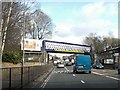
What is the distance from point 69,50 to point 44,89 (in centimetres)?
8764

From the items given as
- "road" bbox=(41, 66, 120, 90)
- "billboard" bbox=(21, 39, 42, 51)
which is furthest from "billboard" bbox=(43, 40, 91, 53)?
"road" bbox=(41, 66, 120, 90)

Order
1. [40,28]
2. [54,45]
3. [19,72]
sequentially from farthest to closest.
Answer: [54,45], [40,28], [19,72]

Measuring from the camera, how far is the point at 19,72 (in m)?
18.9

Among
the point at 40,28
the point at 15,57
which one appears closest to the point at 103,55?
A: the point at 40,28

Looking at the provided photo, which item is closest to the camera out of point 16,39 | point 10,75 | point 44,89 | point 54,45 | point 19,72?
point 10,75

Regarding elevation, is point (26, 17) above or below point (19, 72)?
above

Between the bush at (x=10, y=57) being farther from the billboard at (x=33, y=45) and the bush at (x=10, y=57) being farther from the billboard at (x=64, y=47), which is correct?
the billboard at (x=64, y=47)

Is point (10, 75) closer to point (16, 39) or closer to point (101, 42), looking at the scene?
point (16, 39)

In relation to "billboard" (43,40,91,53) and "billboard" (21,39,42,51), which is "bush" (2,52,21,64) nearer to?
"billboard" (21,39,42,51)

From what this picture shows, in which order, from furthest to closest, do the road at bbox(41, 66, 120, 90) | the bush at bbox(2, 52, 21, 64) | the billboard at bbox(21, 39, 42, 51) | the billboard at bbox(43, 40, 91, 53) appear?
the billboard at bbox(43, 40, 91, 53) → the billboard at bbox(21, 39, 42, 51) → the bush at bbox(2, 52, 21, 64) → the road at bbox(41, 66, 120, 90)

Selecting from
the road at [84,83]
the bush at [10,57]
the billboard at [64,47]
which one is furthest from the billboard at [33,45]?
the road at [84,83]

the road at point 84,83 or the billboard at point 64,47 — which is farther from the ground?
the billboard at point 64,47

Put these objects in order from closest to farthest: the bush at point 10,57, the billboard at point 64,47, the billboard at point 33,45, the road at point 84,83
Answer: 1. the road at point 84,83
2. the bush at point 10,57
3. the billboard at point 33,45
4. the billboard at point 64,47

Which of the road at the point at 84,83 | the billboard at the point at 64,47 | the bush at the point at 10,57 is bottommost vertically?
the road at the point at 84,83
